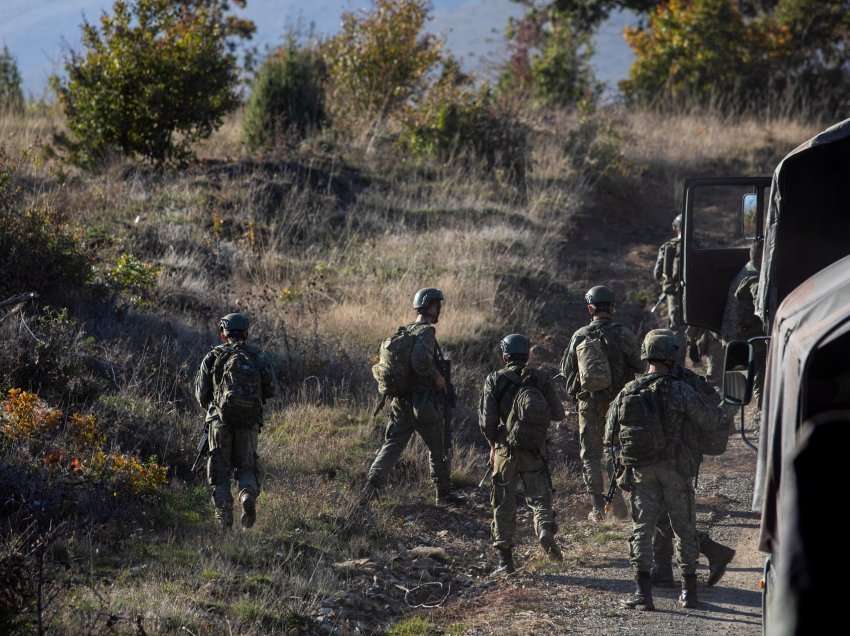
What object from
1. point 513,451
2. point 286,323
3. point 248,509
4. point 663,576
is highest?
point 286,323

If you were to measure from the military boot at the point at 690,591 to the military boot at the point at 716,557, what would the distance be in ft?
1.51

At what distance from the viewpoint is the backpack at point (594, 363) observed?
355 inches

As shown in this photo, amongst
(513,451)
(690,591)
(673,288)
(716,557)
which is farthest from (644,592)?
(673,288)

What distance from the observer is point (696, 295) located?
9.93 meters

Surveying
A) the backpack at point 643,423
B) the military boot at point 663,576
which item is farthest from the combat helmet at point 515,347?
the military boot at point 663,576

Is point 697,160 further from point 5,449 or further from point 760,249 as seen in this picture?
point 5,449

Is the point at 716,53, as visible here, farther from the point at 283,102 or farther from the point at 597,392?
the point at 597,392

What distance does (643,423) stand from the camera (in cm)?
710

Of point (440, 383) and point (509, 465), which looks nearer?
point (509, 465)

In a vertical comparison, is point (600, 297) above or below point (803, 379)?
above

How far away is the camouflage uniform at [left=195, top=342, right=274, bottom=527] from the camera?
27.2 ft

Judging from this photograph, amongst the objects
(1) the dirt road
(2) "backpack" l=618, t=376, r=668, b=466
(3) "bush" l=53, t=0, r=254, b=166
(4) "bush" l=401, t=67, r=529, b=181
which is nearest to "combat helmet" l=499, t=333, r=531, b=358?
(2) "backpack" l=618, t=376, r=668, b=466

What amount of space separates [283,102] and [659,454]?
44.7ft

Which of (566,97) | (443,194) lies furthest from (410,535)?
(566,97)
